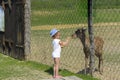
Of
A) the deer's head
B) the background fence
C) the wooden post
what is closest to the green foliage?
the background fence

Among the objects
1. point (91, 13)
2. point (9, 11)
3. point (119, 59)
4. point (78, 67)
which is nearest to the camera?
point (91, 13)

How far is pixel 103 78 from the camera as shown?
8367mm

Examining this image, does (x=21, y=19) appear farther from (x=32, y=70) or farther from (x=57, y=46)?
(x=57, y=46)

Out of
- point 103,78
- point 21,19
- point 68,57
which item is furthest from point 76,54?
point 103,78

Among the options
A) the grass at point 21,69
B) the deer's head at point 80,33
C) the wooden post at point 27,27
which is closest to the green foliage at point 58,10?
the wooden post at point 27,27

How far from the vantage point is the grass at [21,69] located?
29.3ft

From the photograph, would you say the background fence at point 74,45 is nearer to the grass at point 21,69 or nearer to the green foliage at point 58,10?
the green foliage at point 58,10

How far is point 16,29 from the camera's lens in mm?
11430

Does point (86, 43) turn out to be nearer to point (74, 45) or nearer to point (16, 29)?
point (16, 29)

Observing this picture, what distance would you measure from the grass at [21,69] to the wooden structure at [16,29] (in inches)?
16.1

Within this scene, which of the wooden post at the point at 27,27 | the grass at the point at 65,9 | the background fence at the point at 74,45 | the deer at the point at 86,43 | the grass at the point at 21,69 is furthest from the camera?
the wooden post at the point at 27,27

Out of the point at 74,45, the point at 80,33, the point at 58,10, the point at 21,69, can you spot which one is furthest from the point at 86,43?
the point at 74,45

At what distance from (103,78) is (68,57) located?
93.2 inches

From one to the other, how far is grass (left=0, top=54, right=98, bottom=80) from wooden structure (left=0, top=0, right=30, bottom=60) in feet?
1.35
